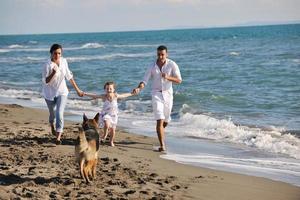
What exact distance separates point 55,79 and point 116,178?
106 inches

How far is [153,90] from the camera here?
8.62 m

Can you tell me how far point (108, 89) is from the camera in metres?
8.68

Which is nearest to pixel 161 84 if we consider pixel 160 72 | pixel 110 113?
pixel 160 72

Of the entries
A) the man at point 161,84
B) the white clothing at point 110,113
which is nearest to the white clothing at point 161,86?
the man at point 161,84


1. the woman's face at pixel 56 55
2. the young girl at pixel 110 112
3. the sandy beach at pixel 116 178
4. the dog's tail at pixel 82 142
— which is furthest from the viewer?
the young girl at pixel 110 112

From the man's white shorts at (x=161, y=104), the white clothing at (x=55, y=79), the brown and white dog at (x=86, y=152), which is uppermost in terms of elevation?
the white clothing at (x=55, y=79)

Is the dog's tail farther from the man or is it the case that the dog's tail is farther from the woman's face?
the man

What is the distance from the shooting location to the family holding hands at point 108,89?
8133 millimetres

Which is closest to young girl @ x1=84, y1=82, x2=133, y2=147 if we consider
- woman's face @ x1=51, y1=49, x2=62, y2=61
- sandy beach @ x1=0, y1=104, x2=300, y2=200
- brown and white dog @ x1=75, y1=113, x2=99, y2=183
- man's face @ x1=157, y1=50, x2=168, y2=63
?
sandy beach @ x1=0, y1=104, x2=300, y2=200

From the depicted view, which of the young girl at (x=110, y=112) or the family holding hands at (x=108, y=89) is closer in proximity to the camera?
the family holding hands at (x=108, y=89)

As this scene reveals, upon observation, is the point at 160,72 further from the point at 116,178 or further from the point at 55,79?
the point at 116,178

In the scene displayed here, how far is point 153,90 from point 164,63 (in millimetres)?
529

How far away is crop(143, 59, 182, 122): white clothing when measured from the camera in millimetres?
8477

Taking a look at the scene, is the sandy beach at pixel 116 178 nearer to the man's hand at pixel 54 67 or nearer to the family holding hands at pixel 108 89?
the family holding hands at pixel 108 89
